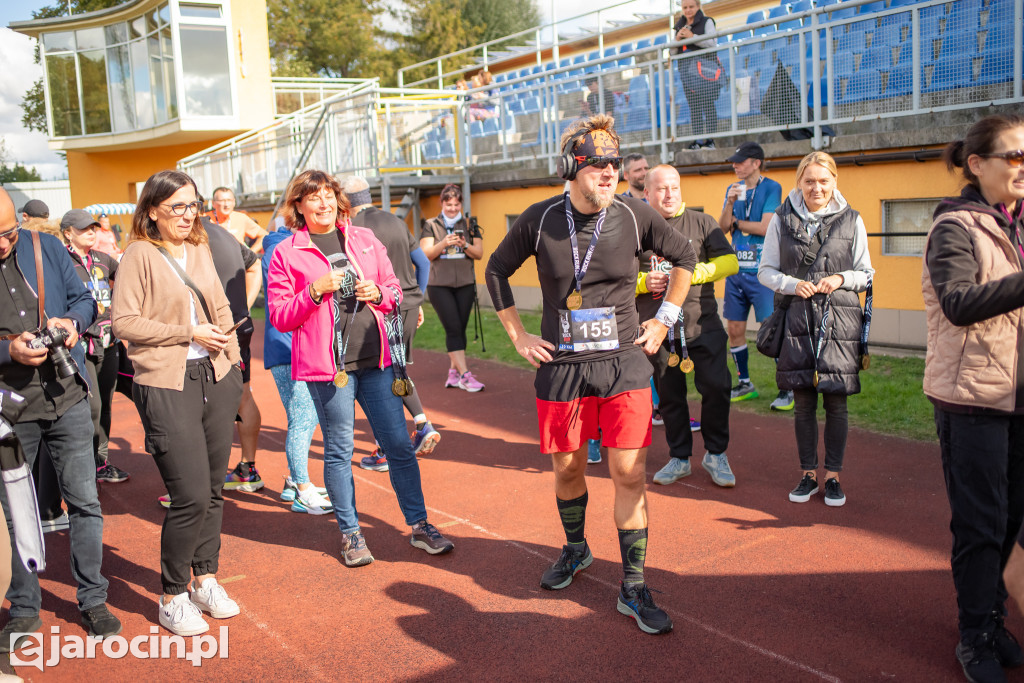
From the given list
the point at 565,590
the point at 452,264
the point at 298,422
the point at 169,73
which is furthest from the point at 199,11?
the point at 565,590

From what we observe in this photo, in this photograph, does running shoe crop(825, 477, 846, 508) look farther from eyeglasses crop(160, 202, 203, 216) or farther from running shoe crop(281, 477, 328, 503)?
eyeglasses crop(160, 202, 203, 216)

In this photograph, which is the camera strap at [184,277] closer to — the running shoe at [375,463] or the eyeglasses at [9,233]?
the eyeglasses at [9,233]

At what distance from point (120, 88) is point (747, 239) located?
28.5 meters

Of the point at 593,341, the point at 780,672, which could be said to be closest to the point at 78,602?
the point at 593,341

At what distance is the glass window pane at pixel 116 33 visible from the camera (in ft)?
99.8

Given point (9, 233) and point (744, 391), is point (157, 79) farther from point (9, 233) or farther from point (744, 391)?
point (9, 233)

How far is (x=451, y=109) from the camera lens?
16.5 meters

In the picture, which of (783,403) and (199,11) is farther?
(199,11)

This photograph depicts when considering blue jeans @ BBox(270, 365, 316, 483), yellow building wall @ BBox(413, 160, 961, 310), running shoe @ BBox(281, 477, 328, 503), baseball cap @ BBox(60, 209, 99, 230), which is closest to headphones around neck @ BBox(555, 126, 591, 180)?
blue jeans @ BBox(270, 365, 316, 483)

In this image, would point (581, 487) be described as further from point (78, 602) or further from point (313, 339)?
point (78, 602)

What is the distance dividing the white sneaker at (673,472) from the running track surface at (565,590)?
64 mm

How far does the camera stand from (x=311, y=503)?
6.07 metres

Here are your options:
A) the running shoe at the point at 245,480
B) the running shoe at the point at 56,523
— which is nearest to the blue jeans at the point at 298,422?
the running shoe at the point at 245,480

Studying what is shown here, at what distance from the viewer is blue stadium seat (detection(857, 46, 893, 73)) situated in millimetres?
9414
